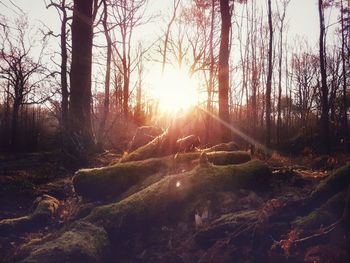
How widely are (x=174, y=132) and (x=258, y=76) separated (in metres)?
27.2

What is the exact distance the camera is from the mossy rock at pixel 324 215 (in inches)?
176

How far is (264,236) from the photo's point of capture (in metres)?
4.60

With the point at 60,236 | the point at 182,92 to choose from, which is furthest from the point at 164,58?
the point at 60,236

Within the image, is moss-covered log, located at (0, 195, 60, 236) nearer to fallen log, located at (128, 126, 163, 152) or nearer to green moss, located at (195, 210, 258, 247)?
green moss, located at (195, 210, 258, 247)

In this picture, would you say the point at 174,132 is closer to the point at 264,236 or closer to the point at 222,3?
the point at 264,236

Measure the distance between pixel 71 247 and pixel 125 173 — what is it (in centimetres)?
279

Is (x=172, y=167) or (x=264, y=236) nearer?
(x=264, y=236)

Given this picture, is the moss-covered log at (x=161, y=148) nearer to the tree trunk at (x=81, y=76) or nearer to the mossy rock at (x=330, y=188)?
the tree trunk at (x=81, y=76)

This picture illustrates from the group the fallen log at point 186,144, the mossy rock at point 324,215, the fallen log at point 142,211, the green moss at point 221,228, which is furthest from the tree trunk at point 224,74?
the mossy rock at point 324,215

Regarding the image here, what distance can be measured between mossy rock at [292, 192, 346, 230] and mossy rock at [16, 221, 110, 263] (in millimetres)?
2534

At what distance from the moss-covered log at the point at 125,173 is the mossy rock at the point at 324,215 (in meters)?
2.95

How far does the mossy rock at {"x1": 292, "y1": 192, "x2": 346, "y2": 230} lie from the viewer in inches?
176

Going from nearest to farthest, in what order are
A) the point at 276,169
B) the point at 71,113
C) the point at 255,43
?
1. the point at 276,169
2. the point at 71,113
3. the point at 255,43

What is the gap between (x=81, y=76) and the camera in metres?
11.1
